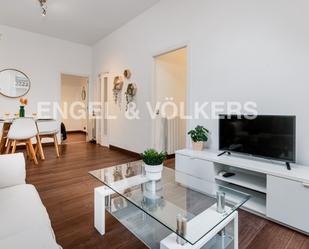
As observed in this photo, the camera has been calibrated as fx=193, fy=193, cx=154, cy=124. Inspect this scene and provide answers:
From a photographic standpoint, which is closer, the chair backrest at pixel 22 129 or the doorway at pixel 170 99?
the chair backrest at pixel 22 129

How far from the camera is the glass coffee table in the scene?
1063 millimetres

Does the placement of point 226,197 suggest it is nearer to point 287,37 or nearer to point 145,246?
point 145,246

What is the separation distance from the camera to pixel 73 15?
394 cm

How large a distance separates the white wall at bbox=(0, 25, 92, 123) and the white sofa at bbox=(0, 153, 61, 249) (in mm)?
3880

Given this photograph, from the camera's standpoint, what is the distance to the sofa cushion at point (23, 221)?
850mm

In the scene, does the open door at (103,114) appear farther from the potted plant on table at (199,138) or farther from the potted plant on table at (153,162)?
the potted plant on table at (153,162)

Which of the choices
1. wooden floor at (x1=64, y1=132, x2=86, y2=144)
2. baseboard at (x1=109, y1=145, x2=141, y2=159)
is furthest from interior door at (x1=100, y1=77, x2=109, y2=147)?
wooden floor at (x1=64, y1=132, x2=86, y2=144)

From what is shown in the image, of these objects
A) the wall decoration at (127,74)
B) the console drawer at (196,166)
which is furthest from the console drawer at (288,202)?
the wall decoration at (127,74)

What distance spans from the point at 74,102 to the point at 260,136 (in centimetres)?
766

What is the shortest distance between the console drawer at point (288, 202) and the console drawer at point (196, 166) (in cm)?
60

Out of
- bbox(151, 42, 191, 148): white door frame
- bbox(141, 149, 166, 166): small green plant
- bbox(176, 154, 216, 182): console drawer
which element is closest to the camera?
bbox(141, 149, 166, 166): small green plant

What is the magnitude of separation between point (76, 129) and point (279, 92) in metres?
7.70

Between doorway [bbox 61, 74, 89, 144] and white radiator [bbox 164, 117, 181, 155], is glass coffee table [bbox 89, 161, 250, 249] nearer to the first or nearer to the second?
white radiator [bbox 164, 117, 181, 155]

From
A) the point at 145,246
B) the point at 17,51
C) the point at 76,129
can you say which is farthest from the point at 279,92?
the point at 76,129
